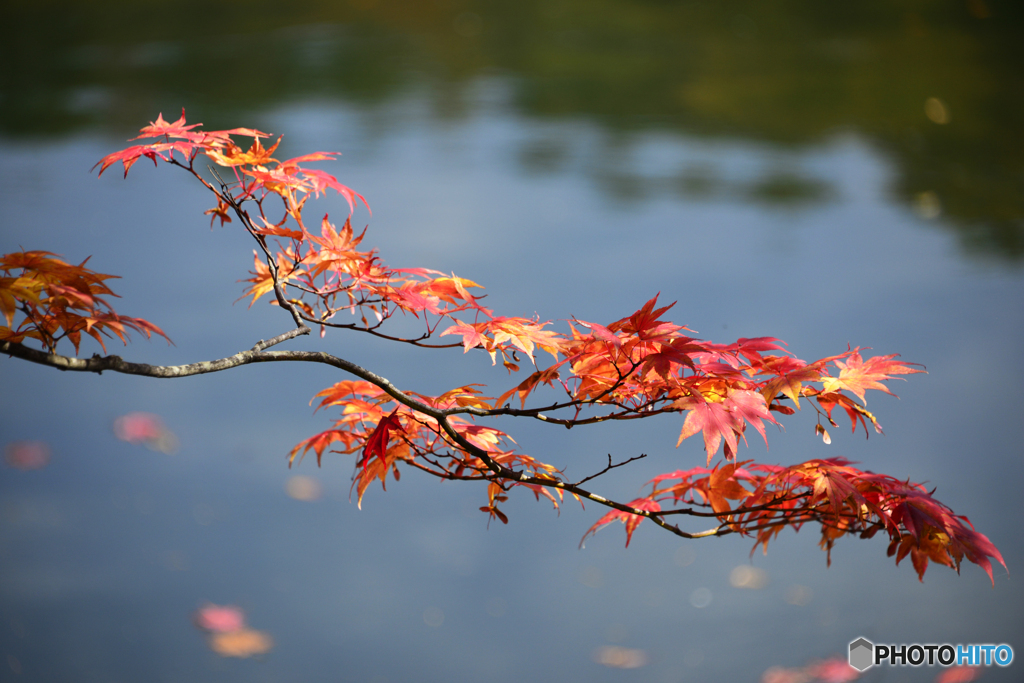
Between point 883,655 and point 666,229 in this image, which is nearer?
point 883,655

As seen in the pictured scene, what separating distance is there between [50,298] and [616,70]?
5.04 meters

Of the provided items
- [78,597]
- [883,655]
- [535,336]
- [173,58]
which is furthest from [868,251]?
[173,58]

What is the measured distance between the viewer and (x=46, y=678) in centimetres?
154

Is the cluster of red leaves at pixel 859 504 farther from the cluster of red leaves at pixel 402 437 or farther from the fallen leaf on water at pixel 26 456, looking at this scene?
the fallen leaf on water at pixel 26 456

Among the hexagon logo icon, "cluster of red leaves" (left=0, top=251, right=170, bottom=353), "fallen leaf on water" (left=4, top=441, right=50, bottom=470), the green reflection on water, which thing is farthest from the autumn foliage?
the green reflection on water

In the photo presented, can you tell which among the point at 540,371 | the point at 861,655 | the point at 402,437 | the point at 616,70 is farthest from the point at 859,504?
the point at 616,70

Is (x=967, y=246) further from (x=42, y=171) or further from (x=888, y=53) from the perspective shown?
(x=42, y=171)

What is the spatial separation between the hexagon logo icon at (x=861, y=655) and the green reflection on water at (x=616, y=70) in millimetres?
2559

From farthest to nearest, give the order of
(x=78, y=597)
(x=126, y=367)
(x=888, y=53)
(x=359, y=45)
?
(x=359, y=45) → (x=888, y=53) → (x=78, y=597) → (x=126, y=367)

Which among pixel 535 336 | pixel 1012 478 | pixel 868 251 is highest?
pixel 868 251

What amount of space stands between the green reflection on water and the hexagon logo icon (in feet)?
8.40

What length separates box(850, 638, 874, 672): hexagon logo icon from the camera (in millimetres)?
1581

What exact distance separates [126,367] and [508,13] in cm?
600

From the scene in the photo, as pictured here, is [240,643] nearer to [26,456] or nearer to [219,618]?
[219,618]
